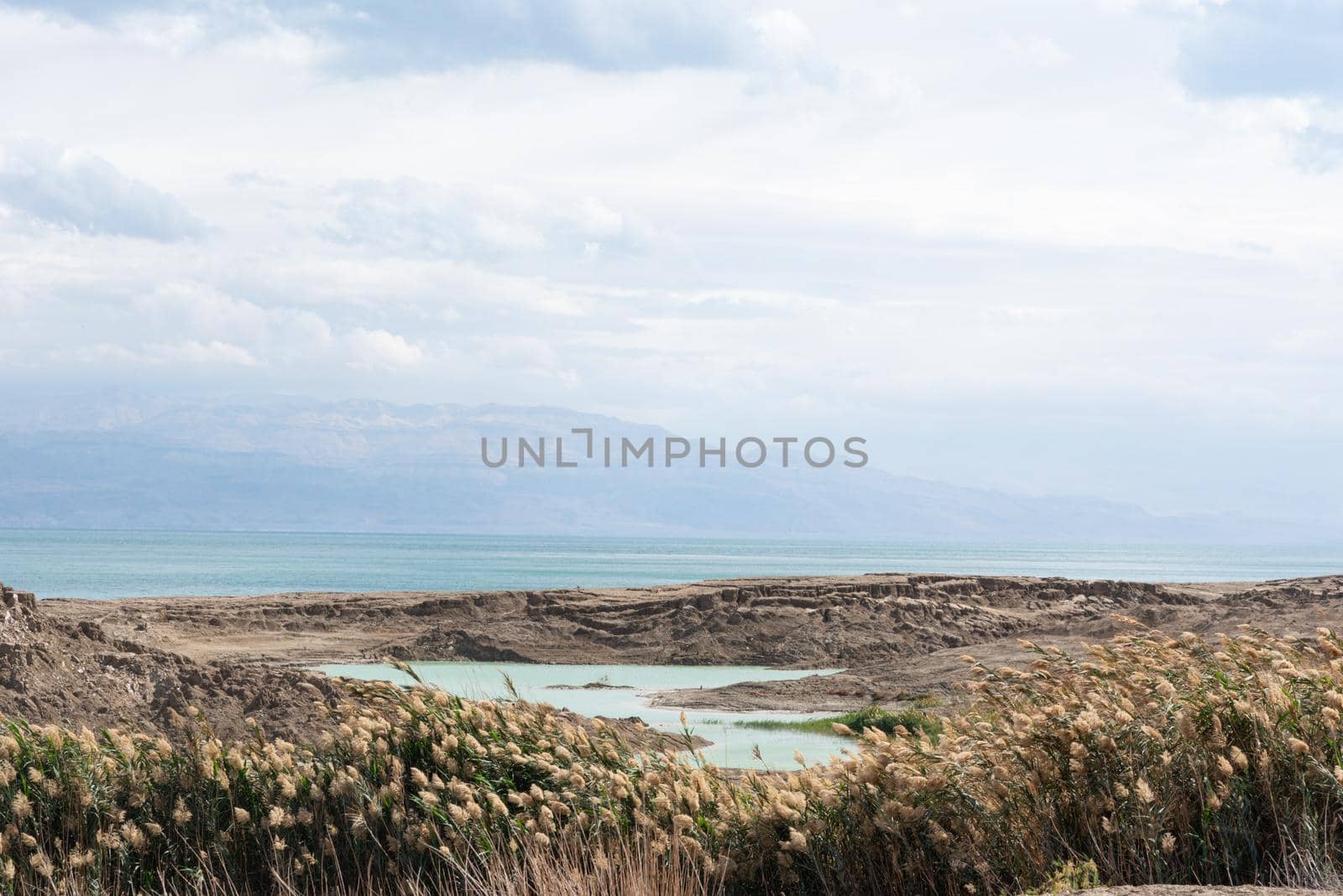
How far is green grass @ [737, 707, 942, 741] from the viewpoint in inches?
656

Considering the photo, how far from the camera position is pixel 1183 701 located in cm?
619

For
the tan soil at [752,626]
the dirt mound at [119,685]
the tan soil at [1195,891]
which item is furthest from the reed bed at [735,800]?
the tan soil at [752,626]

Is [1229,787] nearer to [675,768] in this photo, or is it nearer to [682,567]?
[675,768]

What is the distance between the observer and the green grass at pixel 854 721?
54.6ft

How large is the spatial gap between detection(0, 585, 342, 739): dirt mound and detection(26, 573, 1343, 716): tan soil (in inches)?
334

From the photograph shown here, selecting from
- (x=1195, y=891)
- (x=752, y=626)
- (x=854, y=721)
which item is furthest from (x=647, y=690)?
(x=1195, y=891)

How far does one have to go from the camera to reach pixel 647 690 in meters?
23.4

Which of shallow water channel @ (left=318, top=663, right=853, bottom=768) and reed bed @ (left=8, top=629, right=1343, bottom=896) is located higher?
reed bed @ (left=8, top=629, right=1343, bottom=896)

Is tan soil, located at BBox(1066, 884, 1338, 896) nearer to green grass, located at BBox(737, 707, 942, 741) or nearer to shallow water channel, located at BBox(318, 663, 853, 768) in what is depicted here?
shallow water channel, located at BBox(318, 663, 853, 768)

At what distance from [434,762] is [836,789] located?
2.37 m

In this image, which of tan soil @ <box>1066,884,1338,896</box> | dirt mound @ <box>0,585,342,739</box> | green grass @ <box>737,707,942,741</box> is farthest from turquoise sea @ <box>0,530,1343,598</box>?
tan soil @ <box>1066,884,1338,896</box>

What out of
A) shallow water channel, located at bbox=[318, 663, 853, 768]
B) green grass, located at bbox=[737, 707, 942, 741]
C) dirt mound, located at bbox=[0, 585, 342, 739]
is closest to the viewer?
dirt mound, located at bbox=[0, 585, 342, 739]

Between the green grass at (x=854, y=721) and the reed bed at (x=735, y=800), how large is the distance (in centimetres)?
925

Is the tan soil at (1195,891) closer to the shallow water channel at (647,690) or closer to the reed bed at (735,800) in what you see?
the reed bed at (735,800)
